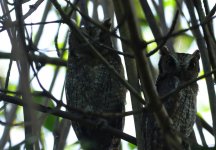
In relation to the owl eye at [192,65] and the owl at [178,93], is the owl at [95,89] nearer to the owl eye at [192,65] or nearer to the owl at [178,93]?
the owl at [178,93]

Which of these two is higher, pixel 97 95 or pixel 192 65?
pixel 192 65

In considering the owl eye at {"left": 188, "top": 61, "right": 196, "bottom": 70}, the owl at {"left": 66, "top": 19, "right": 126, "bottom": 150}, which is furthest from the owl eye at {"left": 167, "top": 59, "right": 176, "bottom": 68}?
the owl at {"left": 66, "top": 19, "right": 126, "bottom": 150}

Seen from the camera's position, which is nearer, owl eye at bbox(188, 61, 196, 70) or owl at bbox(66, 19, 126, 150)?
owl eye at bbox(188, 61, 196, 70)

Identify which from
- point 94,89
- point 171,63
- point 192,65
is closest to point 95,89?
point 94,89

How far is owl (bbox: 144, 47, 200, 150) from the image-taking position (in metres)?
3.71

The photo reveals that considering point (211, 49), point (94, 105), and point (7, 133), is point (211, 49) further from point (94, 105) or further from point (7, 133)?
point (94, 105)

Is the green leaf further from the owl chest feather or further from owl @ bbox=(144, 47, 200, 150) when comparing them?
the owl chest feather

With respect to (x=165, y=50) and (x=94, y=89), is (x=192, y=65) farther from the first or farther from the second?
(x=94, y=89)

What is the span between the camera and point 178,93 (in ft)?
11.8

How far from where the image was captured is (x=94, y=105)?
4.12 meters

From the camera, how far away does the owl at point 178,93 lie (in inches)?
146

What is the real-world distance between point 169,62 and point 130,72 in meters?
1.36

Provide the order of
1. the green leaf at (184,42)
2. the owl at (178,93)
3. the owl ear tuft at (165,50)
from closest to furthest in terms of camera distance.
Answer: the owl at (178,93), the owl ear tuft at (165,50), the green leaf at (184,42)

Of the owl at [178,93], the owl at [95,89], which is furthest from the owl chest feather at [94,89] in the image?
the owl at [178,93]
